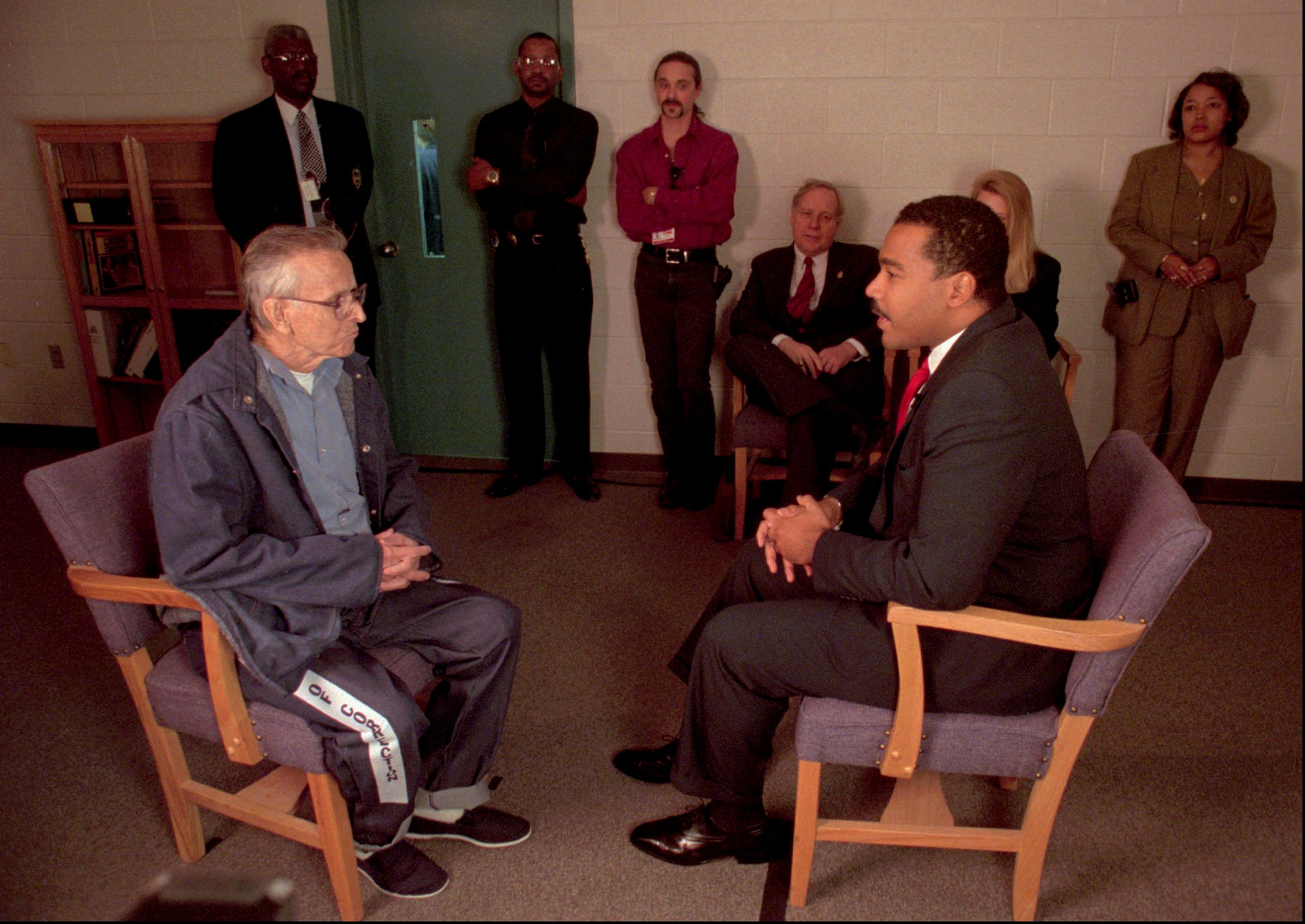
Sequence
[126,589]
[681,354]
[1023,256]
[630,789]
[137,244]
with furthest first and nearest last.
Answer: [137,244] → [681,354] → [1023,256] → [630,789] → [126,589]

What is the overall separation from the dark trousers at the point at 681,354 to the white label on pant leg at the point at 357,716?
2221 mm

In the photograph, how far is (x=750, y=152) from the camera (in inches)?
146

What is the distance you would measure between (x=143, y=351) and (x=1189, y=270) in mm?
4099

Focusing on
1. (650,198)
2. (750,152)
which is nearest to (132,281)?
(650,198)

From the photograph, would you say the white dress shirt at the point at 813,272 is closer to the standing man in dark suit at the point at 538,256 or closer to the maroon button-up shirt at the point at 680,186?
the maroon button-up shirt at the point at 680,186

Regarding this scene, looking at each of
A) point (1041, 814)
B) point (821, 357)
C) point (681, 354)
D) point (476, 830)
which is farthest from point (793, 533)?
point (681, 354)

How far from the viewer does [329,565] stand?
1.63 metres

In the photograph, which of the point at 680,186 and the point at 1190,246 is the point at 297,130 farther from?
the point at 1190,246

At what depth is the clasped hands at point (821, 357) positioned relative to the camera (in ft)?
10.7

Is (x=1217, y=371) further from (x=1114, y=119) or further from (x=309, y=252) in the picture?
(x=309, y=252)

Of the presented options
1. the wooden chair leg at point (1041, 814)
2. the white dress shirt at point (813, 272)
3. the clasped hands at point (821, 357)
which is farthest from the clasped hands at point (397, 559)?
the white dress shirt at point (813, 272)

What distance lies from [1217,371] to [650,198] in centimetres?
221

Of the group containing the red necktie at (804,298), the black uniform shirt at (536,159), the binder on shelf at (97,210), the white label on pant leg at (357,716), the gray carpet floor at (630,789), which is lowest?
the gray carpet floor at (630,789)

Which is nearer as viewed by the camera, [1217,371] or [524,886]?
[524,886]
